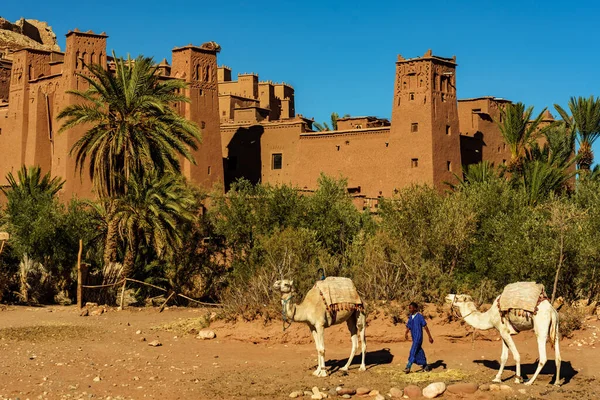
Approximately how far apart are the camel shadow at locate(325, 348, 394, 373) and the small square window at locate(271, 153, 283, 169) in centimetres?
2843

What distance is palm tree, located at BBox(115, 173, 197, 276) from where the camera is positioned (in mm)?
23906

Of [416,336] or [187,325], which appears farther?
[187,325]

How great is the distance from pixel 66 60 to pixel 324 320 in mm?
27384

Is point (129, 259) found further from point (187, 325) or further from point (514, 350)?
point (514, 350)

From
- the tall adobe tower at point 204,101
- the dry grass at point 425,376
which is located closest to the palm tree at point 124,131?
the dry grass at point 425,376

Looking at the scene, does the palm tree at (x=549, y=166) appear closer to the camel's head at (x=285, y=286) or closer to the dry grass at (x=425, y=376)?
the dry grass at (x=425, y=376)

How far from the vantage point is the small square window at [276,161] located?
146 feet

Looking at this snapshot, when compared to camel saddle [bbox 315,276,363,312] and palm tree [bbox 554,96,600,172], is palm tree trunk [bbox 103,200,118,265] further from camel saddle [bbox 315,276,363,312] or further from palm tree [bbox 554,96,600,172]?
palm tree [bbox 554,96,600,172]

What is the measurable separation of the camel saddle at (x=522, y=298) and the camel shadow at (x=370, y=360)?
106 inches

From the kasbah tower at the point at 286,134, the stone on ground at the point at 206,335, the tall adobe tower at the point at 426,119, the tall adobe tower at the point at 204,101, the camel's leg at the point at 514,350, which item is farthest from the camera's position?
the tall adobe tower at the point at 204,101

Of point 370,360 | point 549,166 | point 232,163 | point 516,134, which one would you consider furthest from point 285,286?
point 232,163

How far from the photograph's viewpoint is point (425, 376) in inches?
560

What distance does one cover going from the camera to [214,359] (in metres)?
15.9

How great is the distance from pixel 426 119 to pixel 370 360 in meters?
25.1
